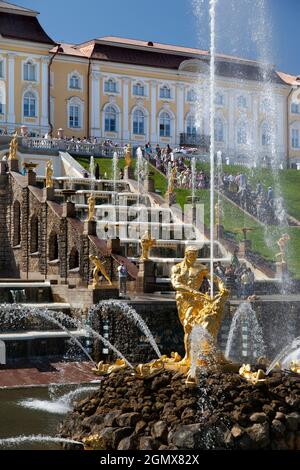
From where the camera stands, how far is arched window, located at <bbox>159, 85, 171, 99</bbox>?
61.5 metres

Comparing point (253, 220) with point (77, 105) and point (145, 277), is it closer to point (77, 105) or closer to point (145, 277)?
→ point (145, 277)

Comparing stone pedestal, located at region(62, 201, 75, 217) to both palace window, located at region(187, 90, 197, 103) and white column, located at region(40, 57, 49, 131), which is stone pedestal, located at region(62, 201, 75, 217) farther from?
palace window, located at region(187, 90, 197, 103)

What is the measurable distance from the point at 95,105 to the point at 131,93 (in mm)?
3104

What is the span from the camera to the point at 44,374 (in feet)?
66.4

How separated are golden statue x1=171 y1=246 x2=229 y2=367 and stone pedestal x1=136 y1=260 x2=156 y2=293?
12167 millimetres

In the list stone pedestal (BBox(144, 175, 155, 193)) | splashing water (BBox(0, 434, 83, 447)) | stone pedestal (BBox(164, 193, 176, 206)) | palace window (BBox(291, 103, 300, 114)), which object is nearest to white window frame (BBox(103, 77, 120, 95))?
palace window (BBox(291, 103, 300, 114))

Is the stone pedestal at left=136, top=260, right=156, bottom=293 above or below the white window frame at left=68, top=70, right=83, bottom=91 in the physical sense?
below

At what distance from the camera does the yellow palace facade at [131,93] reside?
54.3 m

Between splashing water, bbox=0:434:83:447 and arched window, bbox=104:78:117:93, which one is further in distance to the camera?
arched window, bbox=104:78:117:93

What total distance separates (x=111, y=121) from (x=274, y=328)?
36804mm

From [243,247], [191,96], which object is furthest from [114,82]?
[243,247]

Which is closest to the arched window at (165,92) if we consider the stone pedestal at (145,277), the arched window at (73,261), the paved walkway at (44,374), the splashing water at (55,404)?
the arched window at (73,261)

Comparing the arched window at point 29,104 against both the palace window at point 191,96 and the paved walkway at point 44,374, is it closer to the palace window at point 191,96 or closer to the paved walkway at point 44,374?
the palace window at point 191,96
